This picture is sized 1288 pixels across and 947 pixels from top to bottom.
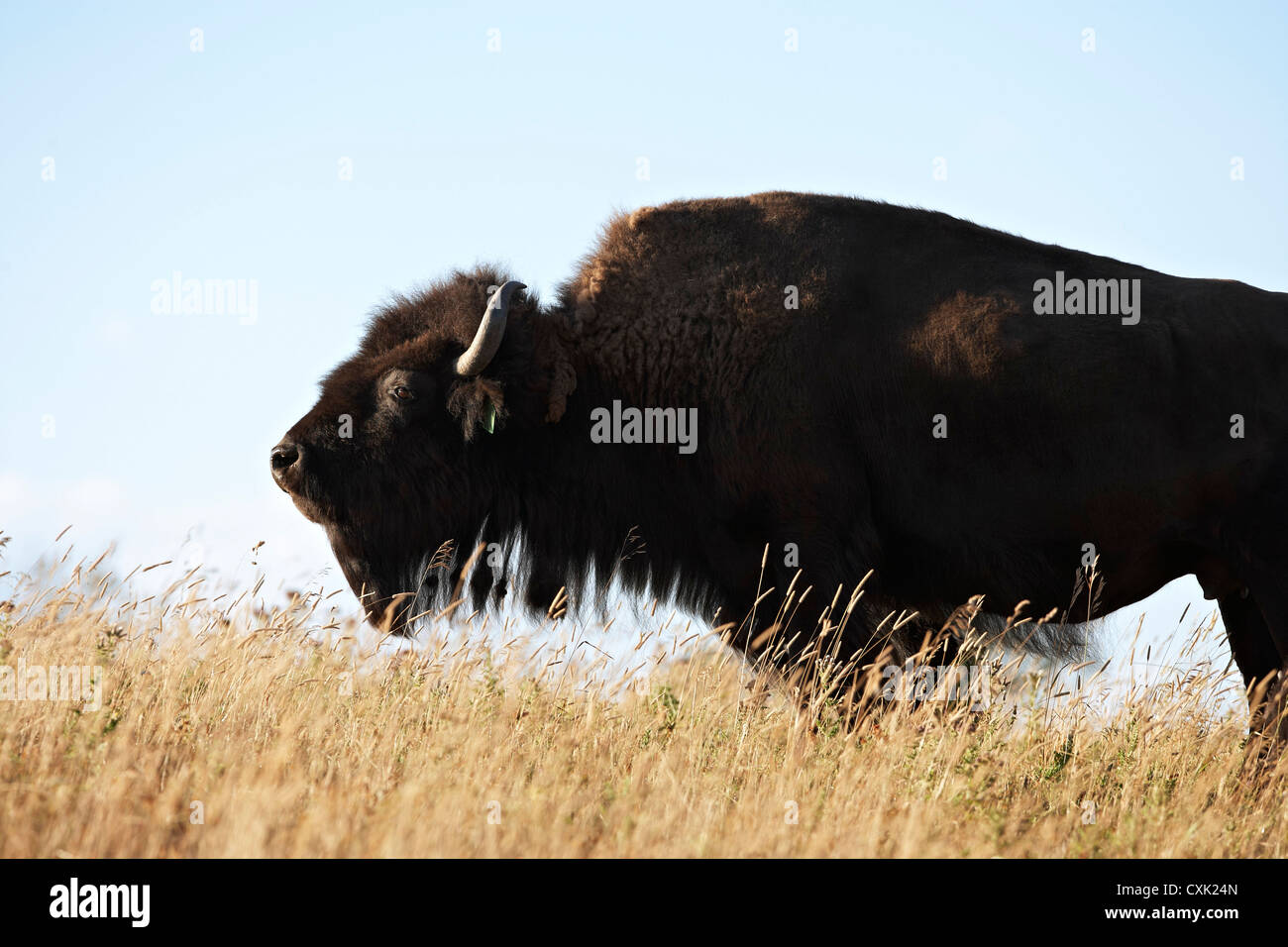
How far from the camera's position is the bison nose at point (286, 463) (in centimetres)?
617

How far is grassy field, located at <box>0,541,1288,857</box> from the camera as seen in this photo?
363 centimetres

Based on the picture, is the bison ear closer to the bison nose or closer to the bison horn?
the bison horn

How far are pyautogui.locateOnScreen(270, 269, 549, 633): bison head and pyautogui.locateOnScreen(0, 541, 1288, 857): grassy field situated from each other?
0.56m

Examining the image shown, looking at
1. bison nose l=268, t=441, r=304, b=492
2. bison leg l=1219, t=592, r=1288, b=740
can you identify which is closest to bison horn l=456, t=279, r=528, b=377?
bison nose l=268, t=441, r=304, b=492

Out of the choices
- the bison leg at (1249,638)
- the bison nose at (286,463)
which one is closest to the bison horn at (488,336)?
the bison nose at (286,463)

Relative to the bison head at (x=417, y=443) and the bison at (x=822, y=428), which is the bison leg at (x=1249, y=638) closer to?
the bison at (x=822, y=428)

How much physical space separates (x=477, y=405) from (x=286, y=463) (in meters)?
1.08

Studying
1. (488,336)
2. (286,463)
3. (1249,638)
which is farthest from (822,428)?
(286,463)

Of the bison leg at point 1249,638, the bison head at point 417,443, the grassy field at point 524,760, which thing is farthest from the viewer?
the bison head at point 417,443

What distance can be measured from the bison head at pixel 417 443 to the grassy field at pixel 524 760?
0.56 metres

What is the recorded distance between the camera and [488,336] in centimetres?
602

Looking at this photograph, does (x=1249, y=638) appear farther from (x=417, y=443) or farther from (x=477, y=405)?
(x=417, y=443)
